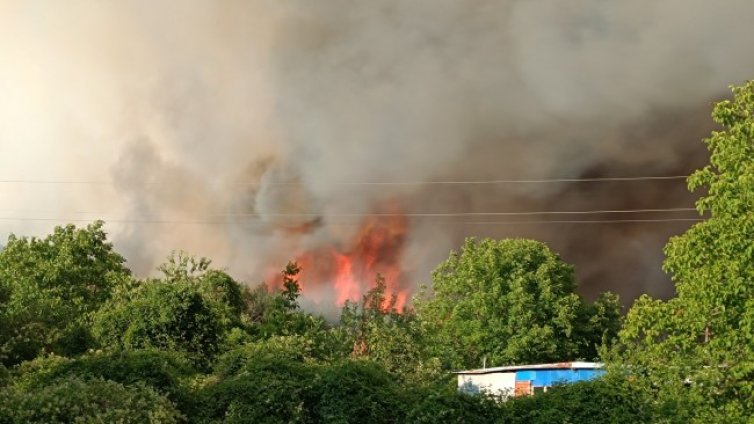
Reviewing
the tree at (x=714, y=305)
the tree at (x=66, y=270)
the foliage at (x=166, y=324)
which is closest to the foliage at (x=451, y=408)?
the tree at (x=714, y=305)

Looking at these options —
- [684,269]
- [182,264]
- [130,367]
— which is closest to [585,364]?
[684,269]

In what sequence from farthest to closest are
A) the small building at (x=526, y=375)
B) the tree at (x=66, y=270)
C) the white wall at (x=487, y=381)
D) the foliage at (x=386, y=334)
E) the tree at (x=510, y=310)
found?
1. the tree at (x=510, y=310)
2. the tree at (x=66, y=270)
3. the foliage at (x=386, y=334)
4. the white wall at (x=487, y=381)
5. the small building at (x=526, y=375)

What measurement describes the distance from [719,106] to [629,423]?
10.9 meters

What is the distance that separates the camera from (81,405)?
1873 centimetres

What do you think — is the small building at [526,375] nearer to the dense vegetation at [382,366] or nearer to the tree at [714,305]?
the dense vegetation at [382,366]

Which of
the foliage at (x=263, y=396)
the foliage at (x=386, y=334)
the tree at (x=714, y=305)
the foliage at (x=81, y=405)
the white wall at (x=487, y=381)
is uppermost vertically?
the foliage at (x=386, y=334)

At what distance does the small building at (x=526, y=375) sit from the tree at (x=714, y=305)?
1336 cm

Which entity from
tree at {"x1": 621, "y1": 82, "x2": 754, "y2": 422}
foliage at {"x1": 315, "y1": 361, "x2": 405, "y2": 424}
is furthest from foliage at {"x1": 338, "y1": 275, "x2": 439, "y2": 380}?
foliage at {"x1": 315, "y1": 361, "x2": 405, "y2": 424}

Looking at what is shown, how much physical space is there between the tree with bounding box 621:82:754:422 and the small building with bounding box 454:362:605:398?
43.8ft

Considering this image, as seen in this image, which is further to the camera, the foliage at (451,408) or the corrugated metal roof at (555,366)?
the corrugated metal roof at (555,366)

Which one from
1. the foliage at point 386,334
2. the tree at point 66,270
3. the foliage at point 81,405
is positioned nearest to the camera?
the foliage at point 81,405

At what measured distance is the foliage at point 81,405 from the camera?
18.3 m

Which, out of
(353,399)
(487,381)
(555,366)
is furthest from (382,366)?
(487,381)

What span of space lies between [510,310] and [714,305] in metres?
34.3
